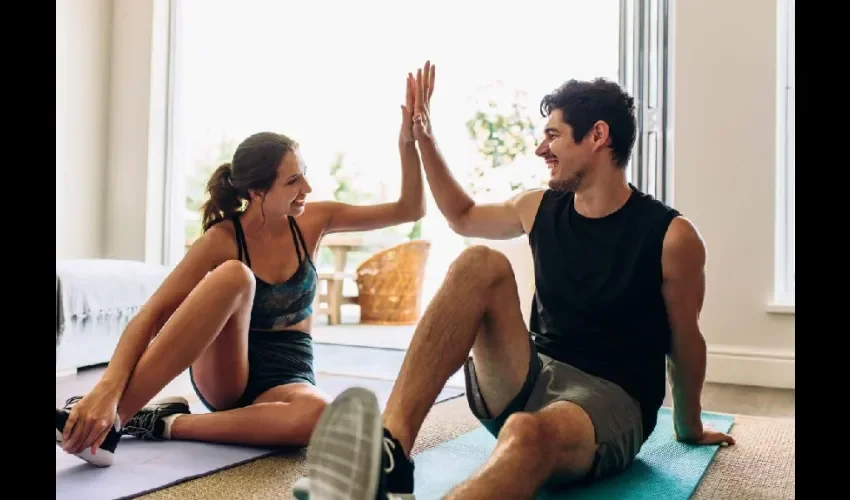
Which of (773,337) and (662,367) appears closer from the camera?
(662,367)

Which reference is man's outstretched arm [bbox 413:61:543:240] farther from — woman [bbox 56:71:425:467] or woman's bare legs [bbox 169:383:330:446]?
woman's bare legs [bbox 169:383:330:446]

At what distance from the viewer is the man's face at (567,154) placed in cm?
165

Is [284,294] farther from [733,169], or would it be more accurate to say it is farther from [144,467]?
[733,169]

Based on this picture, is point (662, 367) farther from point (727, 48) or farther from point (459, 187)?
point (727, 48)

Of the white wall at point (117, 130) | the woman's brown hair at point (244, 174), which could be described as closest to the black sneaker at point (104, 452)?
the woman's brown hair at point (244, 174)

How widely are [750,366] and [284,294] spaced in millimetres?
2064

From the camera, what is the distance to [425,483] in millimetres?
1589

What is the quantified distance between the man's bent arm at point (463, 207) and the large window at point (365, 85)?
2.48 m

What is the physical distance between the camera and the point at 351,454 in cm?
101

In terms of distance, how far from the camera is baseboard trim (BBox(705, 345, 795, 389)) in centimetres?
301

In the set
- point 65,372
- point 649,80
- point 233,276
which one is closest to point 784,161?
point 649,80

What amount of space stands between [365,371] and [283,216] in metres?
1.48
